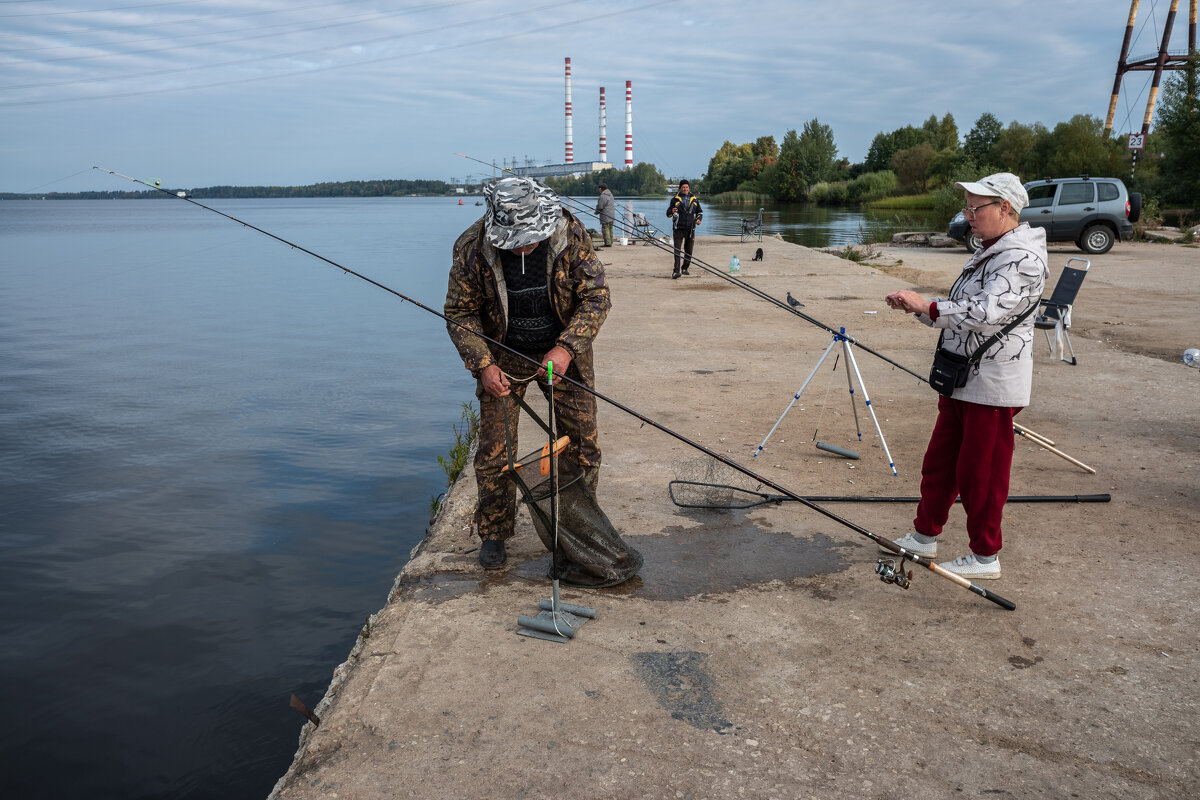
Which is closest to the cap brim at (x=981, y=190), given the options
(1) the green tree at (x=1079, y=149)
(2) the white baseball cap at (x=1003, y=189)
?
(2) the white baseball cap at (x=1003, y=189)

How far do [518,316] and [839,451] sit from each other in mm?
2909

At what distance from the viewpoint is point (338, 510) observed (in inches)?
313

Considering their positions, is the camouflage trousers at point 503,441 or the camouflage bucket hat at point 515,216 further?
the camouflage trousers at point 503,441

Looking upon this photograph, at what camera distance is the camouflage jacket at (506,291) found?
13.6 ft

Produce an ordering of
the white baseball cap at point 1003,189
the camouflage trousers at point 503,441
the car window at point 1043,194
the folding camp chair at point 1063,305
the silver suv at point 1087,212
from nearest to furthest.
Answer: the white baseball cap at point 1003,189 → the camouflage trousers at point 503,441 → the folding camp chair at point 1063,305 → the silver suv at point 1087,212 → the car window at point 1043,194

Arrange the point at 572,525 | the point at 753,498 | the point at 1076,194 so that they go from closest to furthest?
the point at 572,525 < the point at 753,498 < the point at 1076,194

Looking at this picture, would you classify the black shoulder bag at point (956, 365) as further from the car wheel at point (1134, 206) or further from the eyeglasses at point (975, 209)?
the car wheel at point (1134, 206)

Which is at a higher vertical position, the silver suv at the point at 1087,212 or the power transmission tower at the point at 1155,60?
the power transmission tower at the point at 1155,60

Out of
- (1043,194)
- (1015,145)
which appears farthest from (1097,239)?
(1015,145)

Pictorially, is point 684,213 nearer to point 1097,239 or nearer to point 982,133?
point 1097,239

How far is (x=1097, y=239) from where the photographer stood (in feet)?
67.2

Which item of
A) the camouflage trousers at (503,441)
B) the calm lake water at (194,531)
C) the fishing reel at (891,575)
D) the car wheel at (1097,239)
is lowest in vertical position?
the calm lake water at (194,531)

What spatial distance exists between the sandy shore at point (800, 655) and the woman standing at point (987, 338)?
1.47 feet

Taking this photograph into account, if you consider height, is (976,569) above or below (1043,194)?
below
